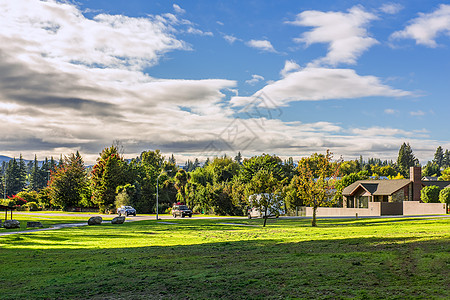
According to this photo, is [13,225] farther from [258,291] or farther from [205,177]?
[205,177]

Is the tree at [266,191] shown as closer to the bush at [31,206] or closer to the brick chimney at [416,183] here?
the brick chimney at [416,183]

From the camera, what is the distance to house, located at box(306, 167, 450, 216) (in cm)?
5884

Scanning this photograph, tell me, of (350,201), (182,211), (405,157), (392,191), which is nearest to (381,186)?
(392,191)

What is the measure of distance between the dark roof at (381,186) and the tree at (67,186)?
204ft

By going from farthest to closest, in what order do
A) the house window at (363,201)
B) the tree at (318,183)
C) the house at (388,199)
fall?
the house window at (363,201)
the house at (388,199)
the tree at (318,183)

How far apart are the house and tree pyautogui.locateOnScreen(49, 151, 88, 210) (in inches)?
2316

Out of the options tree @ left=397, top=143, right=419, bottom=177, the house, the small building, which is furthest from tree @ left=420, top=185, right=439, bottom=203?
tree @ left=397, top=143, right=419, bottom=177

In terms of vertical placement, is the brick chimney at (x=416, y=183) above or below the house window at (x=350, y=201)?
above

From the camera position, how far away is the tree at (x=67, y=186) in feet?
320

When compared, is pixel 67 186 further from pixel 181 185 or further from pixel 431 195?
pixel 431 195

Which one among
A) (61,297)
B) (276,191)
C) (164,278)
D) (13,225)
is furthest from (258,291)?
(13,225)

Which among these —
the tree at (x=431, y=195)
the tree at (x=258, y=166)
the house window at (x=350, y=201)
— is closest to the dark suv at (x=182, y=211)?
the tree at (x=258, y=166)

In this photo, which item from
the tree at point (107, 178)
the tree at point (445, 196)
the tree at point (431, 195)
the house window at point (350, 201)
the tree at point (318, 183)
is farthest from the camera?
the tree at point (107, 178)

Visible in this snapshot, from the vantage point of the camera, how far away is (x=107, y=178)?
90312 mm
